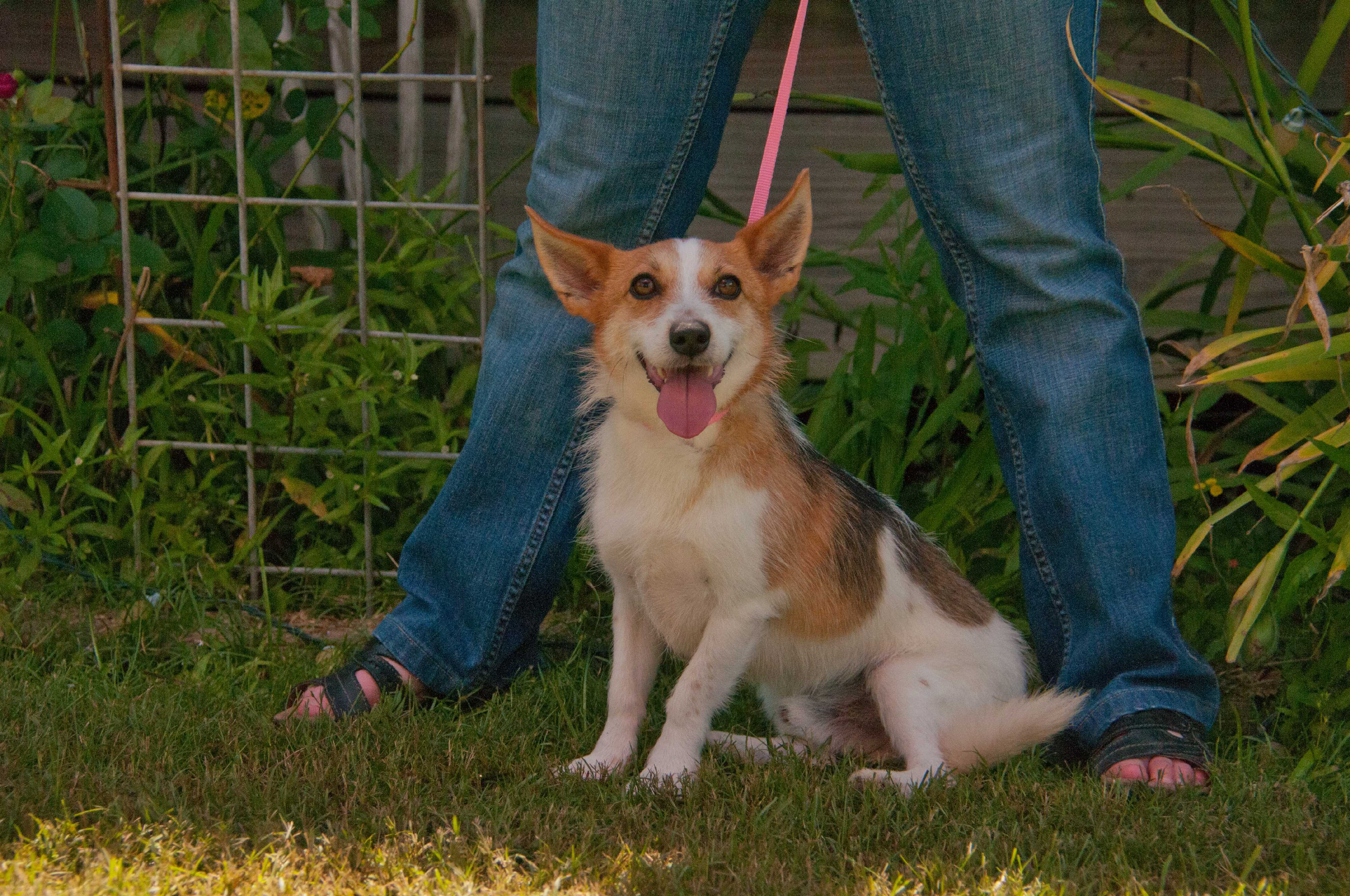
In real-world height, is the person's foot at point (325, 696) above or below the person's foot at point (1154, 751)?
below

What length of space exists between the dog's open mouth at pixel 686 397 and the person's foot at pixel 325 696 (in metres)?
0.80

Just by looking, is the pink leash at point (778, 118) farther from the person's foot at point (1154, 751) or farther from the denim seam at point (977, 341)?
the person's foot at point (1154, 751)

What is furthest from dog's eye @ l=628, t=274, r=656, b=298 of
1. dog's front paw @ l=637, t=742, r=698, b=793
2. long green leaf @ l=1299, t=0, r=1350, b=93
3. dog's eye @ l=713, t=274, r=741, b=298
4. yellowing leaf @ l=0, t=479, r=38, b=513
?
yellowing leaf @ l=0, t=479, r=38, b=513

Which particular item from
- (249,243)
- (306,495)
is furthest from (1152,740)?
(249,243)

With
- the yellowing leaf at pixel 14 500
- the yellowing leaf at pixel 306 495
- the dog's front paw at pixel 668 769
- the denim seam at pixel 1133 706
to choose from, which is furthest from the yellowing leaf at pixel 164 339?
the denim seam at pixel 1133 706

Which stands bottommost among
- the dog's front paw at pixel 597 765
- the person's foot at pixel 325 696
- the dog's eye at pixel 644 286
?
the person's foot at pixel 325 696

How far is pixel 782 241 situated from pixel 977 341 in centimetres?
40

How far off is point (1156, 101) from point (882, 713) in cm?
136

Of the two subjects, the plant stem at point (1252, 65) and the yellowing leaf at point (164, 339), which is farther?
the yellowing leaf at point (164, 339)

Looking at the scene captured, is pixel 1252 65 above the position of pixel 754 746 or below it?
above

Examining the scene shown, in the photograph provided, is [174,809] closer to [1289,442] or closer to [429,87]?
[1289,442]

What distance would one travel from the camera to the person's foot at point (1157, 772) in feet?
7.07

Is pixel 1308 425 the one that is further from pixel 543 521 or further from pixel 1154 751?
pixel 543 521

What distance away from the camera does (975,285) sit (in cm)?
226
